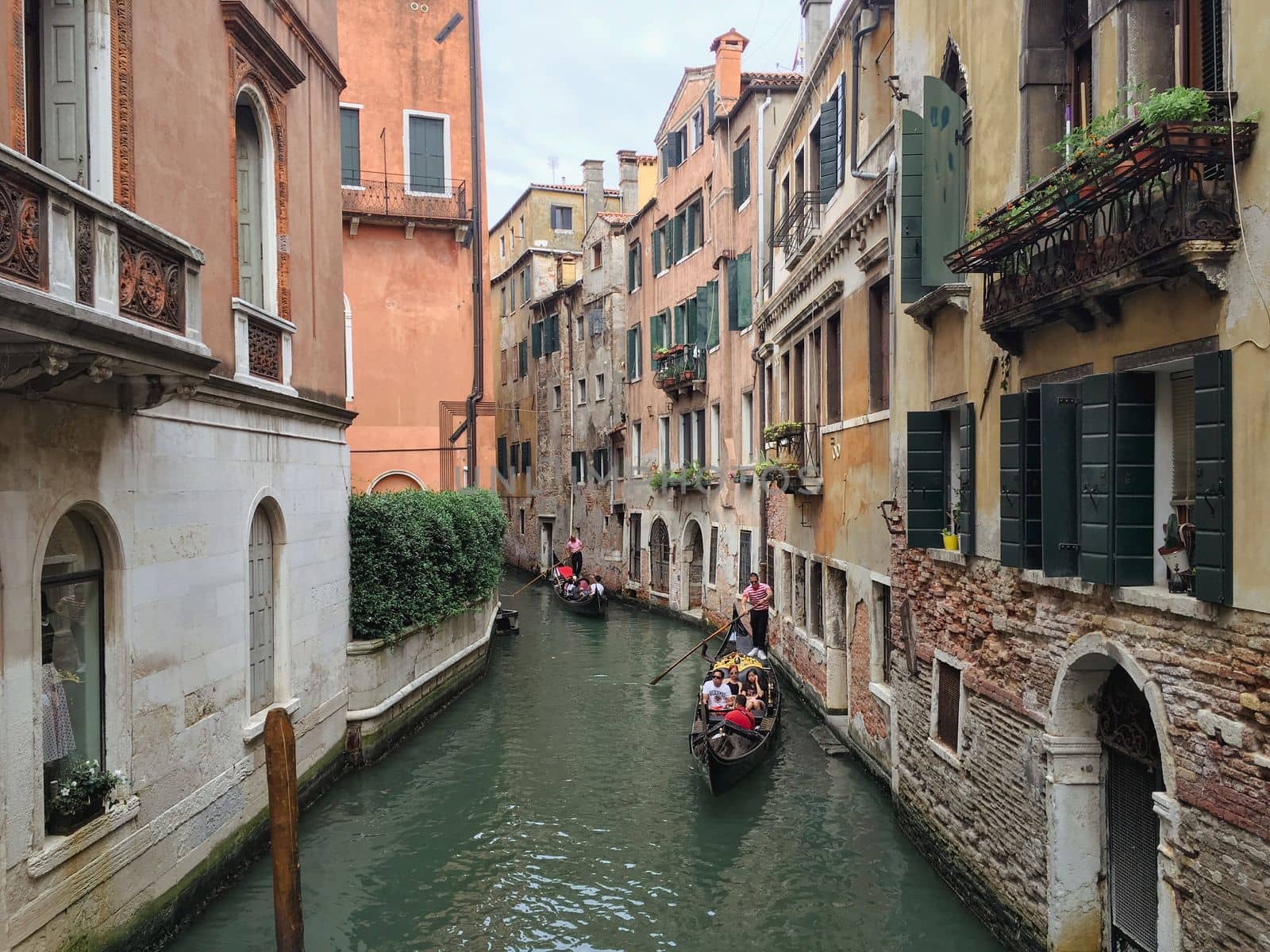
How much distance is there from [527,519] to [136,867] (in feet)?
96.4

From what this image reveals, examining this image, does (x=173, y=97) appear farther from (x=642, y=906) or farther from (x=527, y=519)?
(x=527, y=519)

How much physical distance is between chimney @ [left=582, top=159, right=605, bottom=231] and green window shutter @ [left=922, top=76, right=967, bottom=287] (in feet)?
Answer: 89.3

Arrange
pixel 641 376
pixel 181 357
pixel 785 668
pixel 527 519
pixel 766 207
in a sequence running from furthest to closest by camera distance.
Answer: pixel 527 519, pixel 641 376, pixel 766 207, pixel 785 668, pixel 181 357

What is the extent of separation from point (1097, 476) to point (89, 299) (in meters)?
5.07

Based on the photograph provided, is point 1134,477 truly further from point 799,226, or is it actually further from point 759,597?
point 759,597

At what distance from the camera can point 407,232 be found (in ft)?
51.9

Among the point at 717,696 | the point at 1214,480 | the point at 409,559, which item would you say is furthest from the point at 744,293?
the point at 1214,480

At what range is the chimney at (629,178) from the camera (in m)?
30.1

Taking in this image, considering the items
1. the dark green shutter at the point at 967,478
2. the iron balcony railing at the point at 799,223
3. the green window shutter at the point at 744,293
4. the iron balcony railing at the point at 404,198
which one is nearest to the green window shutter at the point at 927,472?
the dark green shutter at the point at 967,478

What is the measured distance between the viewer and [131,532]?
645 centimetres

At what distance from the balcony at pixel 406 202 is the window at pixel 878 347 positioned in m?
7.39

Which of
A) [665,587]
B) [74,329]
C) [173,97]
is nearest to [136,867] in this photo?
[74,329]

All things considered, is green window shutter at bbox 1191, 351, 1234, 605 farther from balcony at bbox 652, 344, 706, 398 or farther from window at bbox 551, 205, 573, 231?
window at bbox 551, 205, 573, 231

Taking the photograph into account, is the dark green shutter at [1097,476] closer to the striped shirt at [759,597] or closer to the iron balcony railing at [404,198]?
the striped shirt at [759,597]
